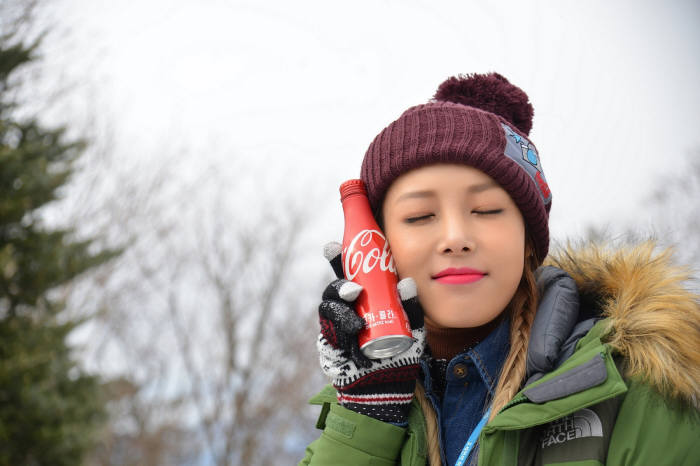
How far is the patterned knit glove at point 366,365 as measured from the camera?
1.79 m

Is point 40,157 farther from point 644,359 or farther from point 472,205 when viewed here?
point 644,359

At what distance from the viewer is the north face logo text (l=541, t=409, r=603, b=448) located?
1431mm

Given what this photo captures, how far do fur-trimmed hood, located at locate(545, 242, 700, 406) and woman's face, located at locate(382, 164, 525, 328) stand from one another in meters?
0.30

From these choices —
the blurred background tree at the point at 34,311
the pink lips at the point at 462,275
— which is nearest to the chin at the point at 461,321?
the pink lips at the point at 462,275

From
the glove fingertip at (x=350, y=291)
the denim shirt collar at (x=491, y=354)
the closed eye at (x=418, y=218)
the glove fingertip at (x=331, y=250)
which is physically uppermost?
the closed eye at (x=418, y=218)

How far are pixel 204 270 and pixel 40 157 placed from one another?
866cm

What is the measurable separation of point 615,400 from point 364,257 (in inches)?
35.8

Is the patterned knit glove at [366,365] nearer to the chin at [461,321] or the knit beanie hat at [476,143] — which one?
the chin at [461,321]

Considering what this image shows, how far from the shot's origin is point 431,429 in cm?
179

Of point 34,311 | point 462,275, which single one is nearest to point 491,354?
point 462,275

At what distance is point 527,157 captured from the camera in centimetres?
203

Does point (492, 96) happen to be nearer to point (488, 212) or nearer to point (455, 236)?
point (488, 212)

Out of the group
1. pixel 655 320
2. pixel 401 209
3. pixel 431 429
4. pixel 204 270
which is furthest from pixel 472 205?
pixel 204 270

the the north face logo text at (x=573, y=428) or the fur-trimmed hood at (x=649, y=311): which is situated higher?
the fur-trimmed hood at (x=649, y=311)
